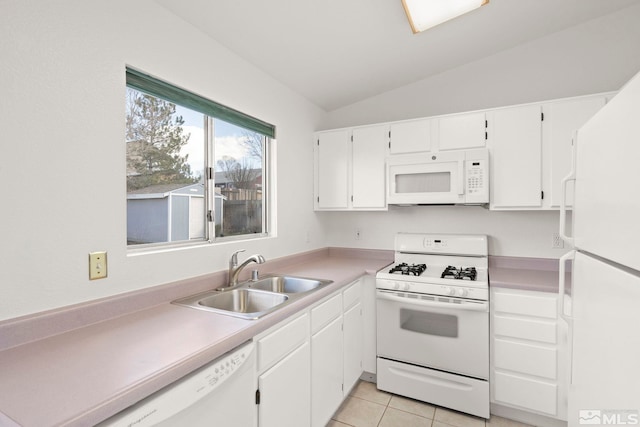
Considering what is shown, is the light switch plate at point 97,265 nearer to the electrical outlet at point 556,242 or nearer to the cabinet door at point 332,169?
the cabinet door at point 332,169

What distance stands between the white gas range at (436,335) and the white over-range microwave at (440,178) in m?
0.50

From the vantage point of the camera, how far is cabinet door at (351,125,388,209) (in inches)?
107

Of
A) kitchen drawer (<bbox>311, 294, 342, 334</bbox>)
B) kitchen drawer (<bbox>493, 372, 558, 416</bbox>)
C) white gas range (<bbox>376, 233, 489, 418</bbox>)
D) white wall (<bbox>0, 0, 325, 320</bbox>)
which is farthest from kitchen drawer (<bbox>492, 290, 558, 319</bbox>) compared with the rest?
white wall (<bbox>0, 0, 325, 320</bbox>)

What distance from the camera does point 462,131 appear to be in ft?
7.96

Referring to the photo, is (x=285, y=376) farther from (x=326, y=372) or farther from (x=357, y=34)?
(x=357, y=34)

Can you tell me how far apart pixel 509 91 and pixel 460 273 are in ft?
5.08

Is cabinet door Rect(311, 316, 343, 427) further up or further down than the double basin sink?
further down

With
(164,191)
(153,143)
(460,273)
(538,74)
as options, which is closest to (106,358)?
(164,191)

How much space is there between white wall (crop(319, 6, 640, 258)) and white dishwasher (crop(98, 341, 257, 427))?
203cm

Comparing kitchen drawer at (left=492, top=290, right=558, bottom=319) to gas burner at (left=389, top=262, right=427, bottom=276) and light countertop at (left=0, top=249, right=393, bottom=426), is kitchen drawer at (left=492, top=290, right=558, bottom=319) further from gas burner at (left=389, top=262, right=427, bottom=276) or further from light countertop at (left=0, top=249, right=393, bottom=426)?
light countertop at (left=0, top=249, right=393, bottom=426)

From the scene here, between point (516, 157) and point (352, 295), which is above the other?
point (516, 157)

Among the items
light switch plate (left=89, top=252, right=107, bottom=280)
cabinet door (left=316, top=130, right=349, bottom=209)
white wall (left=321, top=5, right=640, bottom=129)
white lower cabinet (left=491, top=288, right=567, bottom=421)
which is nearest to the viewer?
light switch plate (left=89, top=252, right=107, bottom=280)

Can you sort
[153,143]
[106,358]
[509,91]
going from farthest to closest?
[509,91], [153,143], [106,358]

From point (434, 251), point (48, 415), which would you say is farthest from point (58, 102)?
point (434, 251)
